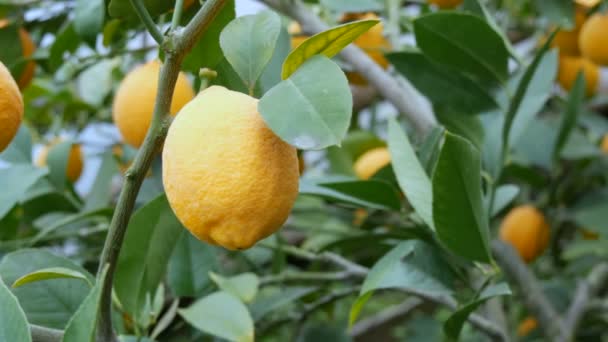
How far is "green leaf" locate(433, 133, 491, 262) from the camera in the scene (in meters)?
0.52

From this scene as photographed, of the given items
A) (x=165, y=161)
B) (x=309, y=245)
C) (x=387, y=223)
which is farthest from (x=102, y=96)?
(x=165, y=161)

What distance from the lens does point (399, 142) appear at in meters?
0.64

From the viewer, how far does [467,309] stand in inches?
22.7

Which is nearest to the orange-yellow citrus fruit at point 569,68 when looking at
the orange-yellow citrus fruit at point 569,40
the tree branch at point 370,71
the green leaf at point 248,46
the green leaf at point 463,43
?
the orange-yellow citrus fruit at point 569,40

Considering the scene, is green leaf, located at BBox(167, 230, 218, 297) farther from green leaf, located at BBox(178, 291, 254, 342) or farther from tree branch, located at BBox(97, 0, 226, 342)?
tree branch, located at BBox(97, 0, 226, 342)

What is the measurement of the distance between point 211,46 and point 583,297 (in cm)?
88

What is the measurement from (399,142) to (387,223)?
42 cm

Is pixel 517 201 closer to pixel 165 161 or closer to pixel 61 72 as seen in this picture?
pixel 61 72

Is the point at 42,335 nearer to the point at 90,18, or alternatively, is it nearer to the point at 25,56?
the point at 90,18

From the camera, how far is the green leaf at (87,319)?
1.21 ft

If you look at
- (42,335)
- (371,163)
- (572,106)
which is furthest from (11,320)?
(572,106)

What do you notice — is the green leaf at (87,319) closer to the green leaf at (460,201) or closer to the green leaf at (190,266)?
the green leaf at (460,201)

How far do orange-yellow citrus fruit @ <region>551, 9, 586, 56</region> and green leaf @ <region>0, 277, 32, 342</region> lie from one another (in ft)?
3.29

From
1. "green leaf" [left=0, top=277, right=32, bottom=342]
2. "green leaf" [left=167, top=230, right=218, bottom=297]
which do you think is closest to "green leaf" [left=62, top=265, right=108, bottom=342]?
"green leaf" [left=0, top=277, right=32, bottom=342]
